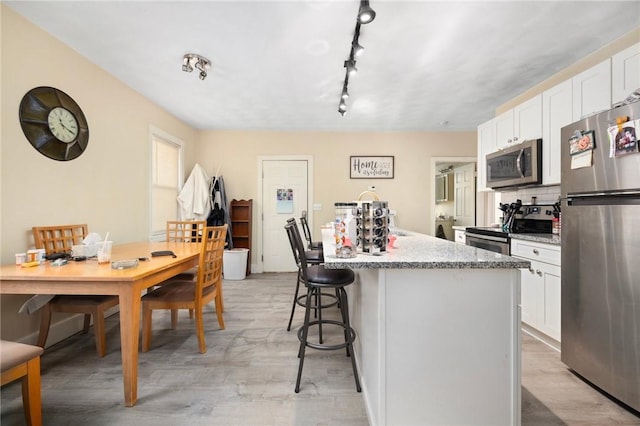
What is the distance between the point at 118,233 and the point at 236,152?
7.69ft

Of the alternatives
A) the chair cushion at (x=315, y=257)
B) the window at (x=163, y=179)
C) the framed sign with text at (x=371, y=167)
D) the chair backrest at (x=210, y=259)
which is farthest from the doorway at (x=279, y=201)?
the chair backrest at (x=210, y=259)

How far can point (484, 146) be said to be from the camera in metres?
3.38

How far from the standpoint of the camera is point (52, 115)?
217 centimetres

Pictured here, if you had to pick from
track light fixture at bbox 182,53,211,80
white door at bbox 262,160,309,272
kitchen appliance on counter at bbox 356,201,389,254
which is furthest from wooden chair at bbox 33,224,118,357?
white door at bbox 262,160,309,272

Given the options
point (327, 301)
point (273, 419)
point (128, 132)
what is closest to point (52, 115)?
point (128, 132)

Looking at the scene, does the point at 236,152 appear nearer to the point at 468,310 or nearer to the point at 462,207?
the point at 468,310

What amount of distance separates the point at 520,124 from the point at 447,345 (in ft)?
8.71

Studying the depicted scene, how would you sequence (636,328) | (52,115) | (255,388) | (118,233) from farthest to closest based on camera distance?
(118,233)
(52,115)
(255,388)
(636,328)

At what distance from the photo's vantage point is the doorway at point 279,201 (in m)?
4.74

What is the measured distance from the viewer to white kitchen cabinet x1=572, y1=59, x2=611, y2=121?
194cm

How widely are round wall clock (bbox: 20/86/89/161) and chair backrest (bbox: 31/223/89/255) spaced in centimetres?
60

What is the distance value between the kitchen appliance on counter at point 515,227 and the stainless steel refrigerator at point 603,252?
757 millimetres

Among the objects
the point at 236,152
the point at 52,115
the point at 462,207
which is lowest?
the point at 462,207

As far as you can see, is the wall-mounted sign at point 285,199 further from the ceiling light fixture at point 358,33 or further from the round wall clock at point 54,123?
the round wall clock at point 54,123
